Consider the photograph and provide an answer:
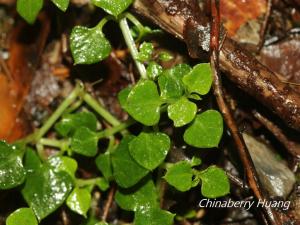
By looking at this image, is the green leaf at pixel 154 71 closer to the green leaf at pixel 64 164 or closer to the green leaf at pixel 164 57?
the green leaf at pixel 164 57

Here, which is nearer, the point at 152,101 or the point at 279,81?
the point at 152,101

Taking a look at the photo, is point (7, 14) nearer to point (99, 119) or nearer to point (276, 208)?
point (99, 119)

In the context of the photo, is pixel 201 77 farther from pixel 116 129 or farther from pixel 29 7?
pixel 29 7

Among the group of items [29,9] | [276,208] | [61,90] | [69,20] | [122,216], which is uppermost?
[29,9]

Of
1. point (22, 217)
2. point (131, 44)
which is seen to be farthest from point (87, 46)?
point (22, 217)

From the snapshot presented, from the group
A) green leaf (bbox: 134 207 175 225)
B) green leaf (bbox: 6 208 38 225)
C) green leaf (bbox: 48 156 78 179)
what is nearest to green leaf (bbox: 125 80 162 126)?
green leaf (bbox: 134 207 175 225)

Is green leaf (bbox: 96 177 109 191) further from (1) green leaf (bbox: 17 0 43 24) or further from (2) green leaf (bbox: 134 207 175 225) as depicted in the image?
(1) green leaf (bbox: 17 0 43 24)

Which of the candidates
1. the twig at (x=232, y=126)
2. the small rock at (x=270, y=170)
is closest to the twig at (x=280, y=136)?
the small rock at (x=270, y=170)

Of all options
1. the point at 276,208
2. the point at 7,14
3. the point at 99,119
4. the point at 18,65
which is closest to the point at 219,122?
the point at 276,208
